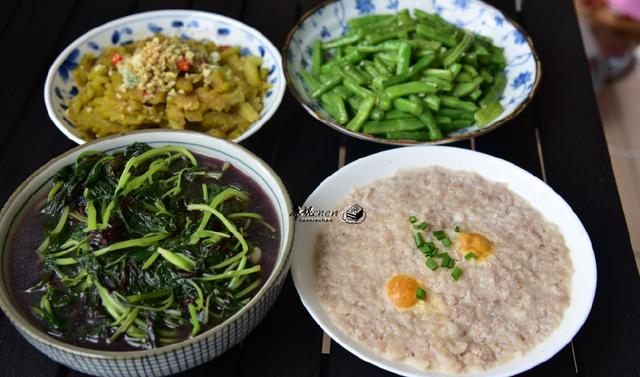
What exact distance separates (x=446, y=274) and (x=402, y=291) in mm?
162

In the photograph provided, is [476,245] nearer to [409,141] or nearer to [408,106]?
[409,141]

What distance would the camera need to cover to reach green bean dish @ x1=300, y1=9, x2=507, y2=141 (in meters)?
2.47

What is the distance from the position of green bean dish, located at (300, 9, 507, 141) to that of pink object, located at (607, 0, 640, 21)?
1978 millimetres

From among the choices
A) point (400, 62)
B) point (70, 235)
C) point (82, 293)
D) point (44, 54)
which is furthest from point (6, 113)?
point (400, 62)

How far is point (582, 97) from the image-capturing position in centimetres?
270

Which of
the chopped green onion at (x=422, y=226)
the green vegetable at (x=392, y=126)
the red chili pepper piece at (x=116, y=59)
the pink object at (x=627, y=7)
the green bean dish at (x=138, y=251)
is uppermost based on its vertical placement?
the red chili pepper piece at (x=116, y=59)

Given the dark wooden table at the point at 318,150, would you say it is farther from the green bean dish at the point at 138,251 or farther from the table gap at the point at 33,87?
the green bean dish at the point at 138,251

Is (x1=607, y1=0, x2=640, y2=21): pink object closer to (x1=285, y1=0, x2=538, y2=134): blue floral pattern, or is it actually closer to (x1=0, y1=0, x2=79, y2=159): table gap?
(x1=285, y1=0, x2=538, y2=134): blue floral pattern

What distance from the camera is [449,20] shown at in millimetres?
2930

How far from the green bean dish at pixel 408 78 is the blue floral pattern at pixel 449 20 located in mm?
44

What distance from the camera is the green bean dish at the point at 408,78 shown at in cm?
247

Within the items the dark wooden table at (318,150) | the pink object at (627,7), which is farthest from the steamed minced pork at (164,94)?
the pink object at (627,7)

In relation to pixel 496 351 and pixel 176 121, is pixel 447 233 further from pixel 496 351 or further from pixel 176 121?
pixel 176 121

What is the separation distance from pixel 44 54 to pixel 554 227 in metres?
2.37
